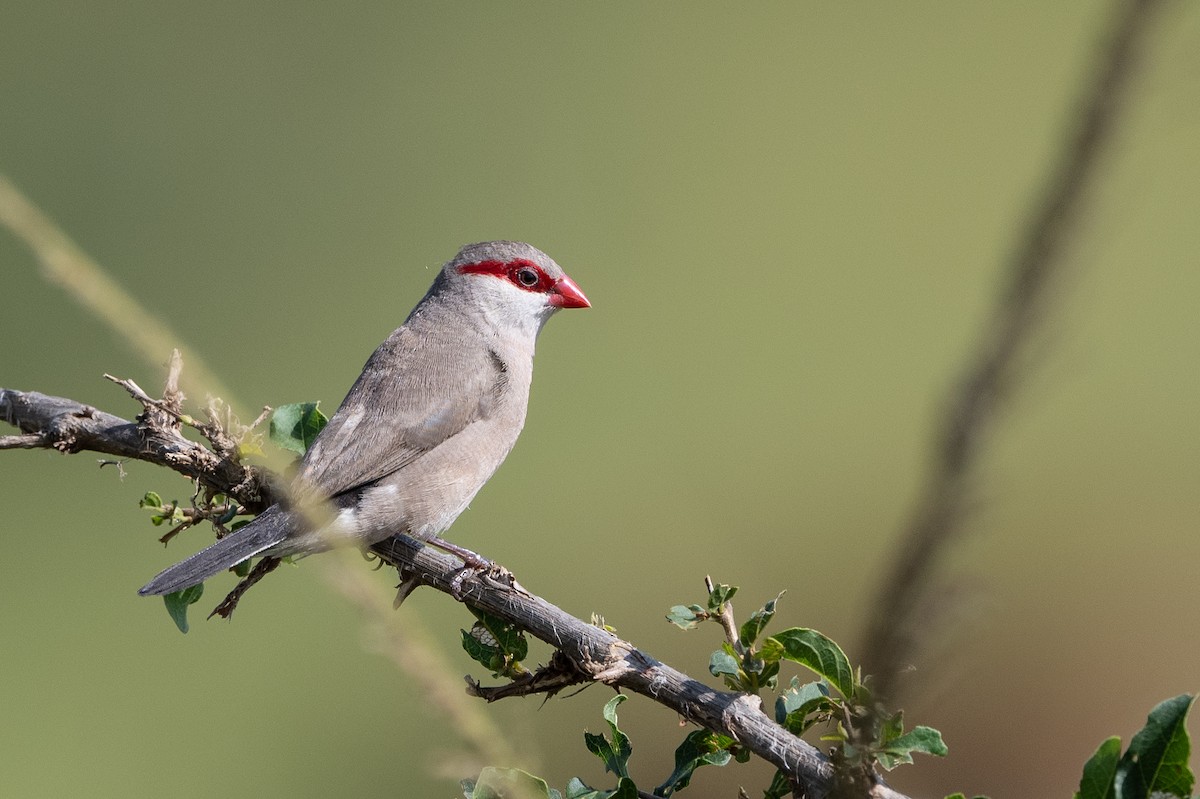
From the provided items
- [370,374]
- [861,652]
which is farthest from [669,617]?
[370,374]

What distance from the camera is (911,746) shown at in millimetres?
1079

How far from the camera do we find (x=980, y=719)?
339cm

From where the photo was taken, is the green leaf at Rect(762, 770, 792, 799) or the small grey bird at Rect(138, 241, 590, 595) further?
the small grey bird at Rect(138, 241, 590, 595)

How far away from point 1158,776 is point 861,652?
69 centimetres

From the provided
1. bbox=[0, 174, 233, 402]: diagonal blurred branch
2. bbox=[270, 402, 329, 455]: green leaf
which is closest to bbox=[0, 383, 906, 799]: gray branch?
bbox=[270, 402, 329, 455]: green leaf

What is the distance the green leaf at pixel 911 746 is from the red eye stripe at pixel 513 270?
6.91 feet

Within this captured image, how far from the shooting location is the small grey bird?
6.06ft

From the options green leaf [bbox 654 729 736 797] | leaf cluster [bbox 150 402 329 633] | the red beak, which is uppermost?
the red beak

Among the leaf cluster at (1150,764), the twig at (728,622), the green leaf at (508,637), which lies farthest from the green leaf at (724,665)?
the leaf cluster at (1150,764)

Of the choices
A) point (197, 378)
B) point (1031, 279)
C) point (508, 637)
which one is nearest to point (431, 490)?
point (508, 637)

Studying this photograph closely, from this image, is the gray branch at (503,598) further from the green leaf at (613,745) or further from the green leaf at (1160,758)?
the green leaf at (1160,758)

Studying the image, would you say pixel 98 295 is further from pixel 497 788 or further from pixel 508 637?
pixel 508 637

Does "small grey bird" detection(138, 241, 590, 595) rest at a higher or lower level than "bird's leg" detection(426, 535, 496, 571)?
higher

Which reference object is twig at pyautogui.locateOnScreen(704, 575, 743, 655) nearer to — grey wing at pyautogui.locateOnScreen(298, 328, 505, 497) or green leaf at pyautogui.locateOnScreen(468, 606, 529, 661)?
green leaf at pyautogui.locateOnScreen(468, 606, 529, 661)
